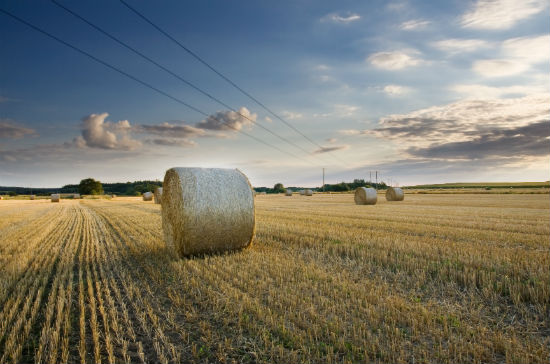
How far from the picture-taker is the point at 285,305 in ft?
13.1

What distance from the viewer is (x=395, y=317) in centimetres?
359

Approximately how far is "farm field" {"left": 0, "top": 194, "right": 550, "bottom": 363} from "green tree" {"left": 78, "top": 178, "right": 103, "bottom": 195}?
94256 mm

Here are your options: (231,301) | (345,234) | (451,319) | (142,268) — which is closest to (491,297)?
(451,319)

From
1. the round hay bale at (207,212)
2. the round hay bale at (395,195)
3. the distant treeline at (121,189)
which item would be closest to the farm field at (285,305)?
the round hay bale at (207,212)

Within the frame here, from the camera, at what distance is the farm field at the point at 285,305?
3.01 meters

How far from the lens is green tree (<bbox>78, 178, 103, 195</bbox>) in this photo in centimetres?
8900

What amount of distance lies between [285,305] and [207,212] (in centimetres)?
351

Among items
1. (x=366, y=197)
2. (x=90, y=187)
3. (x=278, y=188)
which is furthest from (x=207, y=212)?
(x=90, y=187)

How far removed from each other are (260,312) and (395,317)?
5.32ft

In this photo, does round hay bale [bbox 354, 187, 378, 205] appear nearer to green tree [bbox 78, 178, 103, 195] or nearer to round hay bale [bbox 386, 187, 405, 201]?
round hay bale [bbox 386, 187, 405, 201]

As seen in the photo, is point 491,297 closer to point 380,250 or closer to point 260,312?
point 380,250

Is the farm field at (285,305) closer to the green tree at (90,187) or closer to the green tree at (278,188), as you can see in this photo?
the green tree at (278,188)

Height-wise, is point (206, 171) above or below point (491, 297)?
above

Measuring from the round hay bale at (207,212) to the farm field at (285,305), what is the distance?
14.8 inches
